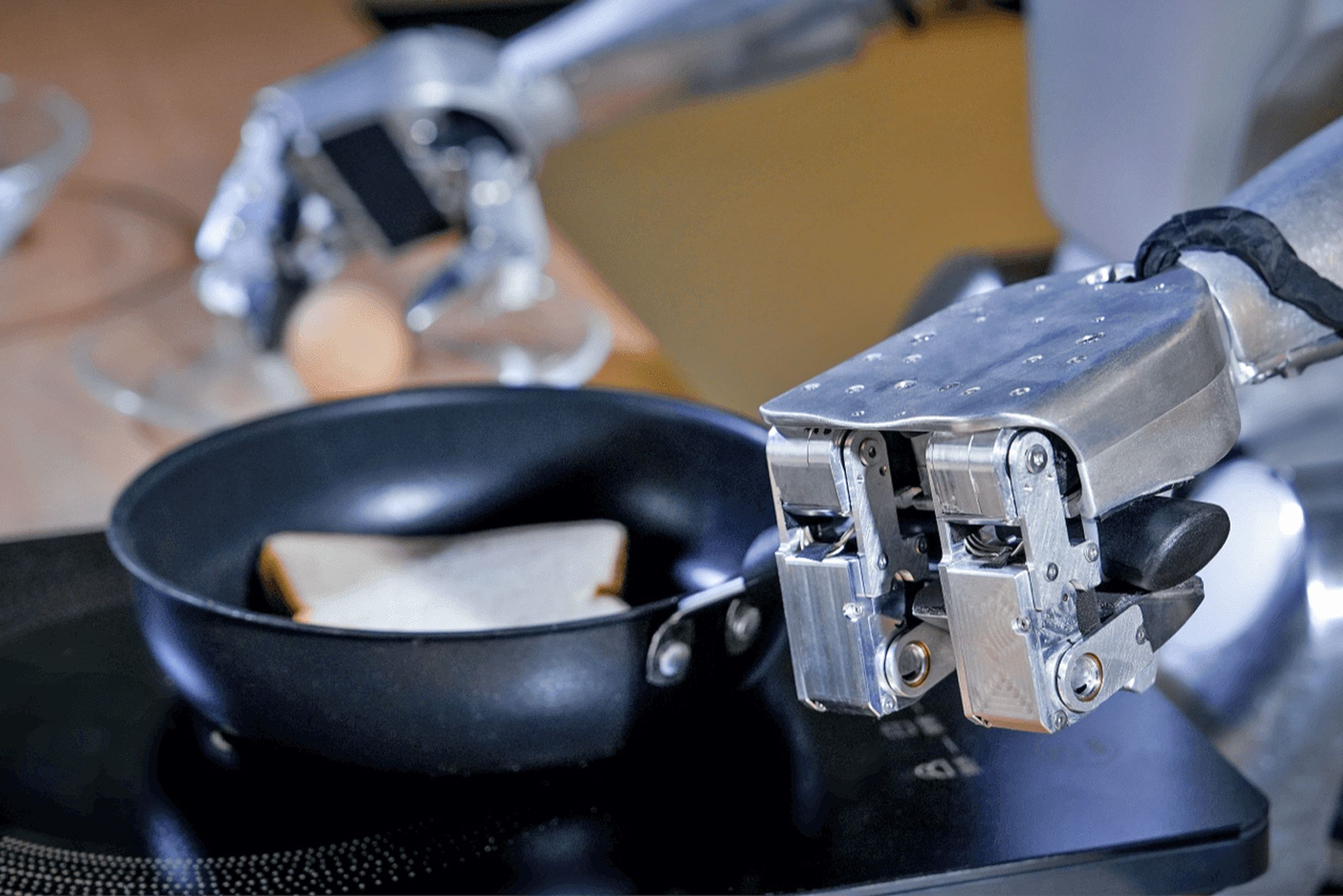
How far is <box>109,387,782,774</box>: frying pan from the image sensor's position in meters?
0.36

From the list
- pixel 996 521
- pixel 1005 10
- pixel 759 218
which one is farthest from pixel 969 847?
pixel 1005 10

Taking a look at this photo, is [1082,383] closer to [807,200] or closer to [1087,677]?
[1087,677]

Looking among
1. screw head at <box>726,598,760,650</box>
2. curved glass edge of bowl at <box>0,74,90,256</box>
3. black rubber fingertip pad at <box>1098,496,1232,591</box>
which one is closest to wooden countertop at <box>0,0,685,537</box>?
curved glass edge of bowl at <box>0,74,90,256</box>

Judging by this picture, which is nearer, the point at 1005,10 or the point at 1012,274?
the point at 1012,274

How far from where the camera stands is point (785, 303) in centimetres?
162

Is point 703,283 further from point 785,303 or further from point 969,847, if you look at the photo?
point 969,847

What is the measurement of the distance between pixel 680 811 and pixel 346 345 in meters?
0.43

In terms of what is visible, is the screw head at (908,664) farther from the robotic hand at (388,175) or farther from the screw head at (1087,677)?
the robotic hand at (388,175)

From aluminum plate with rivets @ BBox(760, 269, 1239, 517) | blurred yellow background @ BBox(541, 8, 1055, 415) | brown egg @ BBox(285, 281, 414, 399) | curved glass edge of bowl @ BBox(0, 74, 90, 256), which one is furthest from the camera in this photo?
blurred yellow background @ BBox(541, 8, 1055, 415)

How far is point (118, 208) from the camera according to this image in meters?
1.09

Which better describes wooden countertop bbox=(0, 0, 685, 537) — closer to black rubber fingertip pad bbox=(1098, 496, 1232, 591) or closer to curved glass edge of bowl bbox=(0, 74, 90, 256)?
curved glass edge of bowl bbox=(0, 74, 90, 256)

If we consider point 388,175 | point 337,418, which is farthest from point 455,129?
point 337,418

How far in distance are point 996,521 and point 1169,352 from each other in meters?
0.06

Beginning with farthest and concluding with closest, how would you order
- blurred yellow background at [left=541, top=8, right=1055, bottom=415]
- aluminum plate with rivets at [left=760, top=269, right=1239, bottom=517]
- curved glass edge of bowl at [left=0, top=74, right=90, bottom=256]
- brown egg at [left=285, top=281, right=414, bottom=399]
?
blurred yellow background at [left=541, top=8, right=1055, bottom=415] → curved glass edge of bowl at [left=0, top=74, right=90, bottom=256] → brown egg at [left=285, top=281, right=414, bottom=399] → aluminum plate with rivets at [left=760, top=269, right=1239, bottom=517]
